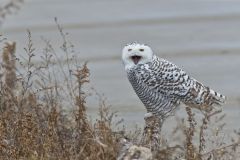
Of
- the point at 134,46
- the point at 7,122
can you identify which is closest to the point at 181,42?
the point at 134,46

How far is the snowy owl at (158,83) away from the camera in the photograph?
8.09 m

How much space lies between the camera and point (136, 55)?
806 centimetres

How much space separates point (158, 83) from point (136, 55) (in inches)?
13.2

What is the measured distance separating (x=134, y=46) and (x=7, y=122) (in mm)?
2136

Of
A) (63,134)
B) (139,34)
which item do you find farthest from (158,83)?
(139,34)

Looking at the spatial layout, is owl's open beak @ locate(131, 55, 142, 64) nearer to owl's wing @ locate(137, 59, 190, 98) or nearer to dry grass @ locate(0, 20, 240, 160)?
owl's wing @ locate(137, 59, 190, 98)

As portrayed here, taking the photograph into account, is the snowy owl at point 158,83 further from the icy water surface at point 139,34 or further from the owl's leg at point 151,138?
the icy water surface at point 139,34

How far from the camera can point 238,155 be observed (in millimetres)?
7301

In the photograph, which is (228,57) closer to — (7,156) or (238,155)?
(238,155)

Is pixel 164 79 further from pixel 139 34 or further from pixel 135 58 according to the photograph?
pixel 139 34

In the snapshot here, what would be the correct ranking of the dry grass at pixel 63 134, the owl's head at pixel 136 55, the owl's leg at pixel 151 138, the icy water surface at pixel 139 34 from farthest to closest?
the icy water surface at pixel 139 34 → the owl's head at pixel 136 55 → the owl's leg at pixel 151 138 → the dry grass at pixel 63 134

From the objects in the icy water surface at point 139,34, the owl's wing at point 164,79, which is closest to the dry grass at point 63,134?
the owl's wing at point 164,79

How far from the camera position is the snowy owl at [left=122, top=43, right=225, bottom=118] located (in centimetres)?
809

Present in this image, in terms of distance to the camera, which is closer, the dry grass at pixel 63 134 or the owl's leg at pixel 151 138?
the dry grass at pixel 63 134
